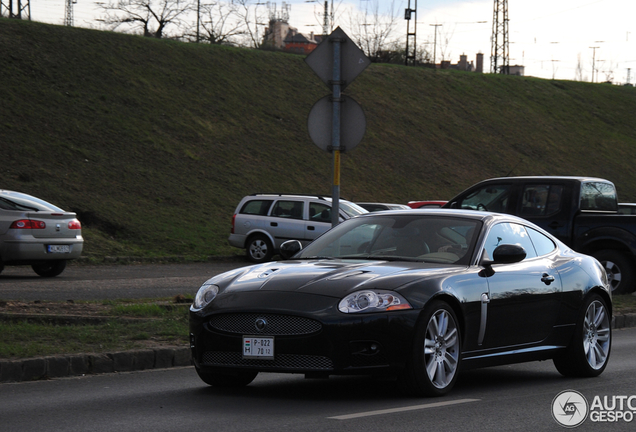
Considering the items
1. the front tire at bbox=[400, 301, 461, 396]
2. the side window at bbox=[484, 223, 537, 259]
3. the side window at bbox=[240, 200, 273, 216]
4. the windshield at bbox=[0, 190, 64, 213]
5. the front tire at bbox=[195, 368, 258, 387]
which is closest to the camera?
the front tire at bbox=[400, 301, 461, 396]

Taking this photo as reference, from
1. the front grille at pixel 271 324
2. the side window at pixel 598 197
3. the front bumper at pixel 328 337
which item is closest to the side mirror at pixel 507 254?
the front bumper at pixel 328 337

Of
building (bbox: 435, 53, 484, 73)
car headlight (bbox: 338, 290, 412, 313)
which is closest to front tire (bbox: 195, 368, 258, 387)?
car headlight (bbox: 338, 290, 412, 313)

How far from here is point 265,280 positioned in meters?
6.88

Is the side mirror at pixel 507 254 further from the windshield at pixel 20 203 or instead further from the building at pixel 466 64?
the building at pixel 466 64

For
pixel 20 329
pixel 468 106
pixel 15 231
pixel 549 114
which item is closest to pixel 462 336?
pixel 20 329

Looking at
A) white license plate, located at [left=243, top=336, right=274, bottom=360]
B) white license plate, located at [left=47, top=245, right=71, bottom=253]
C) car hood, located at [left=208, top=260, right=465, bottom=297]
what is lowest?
white license plate, located at [left=47, top=245, right=71, bottom=253]

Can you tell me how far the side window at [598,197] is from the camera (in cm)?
1614

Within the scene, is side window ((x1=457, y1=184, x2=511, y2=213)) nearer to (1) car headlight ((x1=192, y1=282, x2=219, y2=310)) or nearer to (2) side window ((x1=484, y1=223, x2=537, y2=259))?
(2) side window ((x1=484, y1=223, x2=537, y2=259))

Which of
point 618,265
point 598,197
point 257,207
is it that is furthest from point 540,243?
point 257,207

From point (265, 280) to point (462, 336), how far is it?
1525 mm

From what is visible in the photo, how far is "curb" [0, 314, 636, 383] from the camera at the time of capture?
25.2 ft

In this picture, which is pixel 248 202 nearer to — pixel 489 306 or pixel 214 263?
pixel 214 263

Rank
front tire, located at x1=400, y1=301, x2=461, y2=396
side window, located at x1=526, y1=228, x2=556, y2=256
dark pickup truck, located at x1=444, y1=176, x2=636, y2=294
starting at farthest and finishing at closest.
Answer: dark pickup truck, located at x1=444, y1=176, x2=636, y2=294 < side window, located at x1=526, y1=228, x2=556, y2=256 < front tire, located at x1=400, y1=301, x2=461, y2=396

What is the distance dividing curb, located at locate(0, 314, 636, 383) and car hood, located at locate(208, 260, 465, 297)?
169 centimetres
